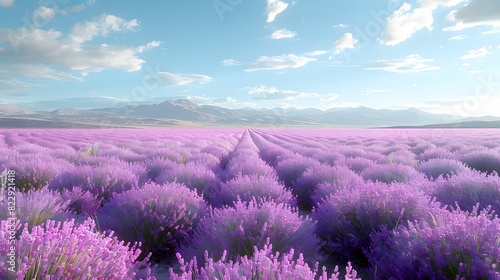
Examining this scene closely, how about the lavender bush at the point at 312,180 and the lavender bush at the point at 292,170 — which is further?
the lavender bush at the point at 292,170

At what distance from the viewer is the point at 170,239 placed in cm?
319

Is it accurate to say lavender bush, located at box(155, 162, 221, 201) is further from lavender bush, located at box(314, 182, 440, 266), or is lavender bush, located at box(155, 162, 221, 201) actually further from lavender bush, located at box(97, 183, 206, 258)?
lavender bush, located at box(314, 182, 440, 266)

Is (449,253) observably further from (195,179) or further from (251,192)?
(195,179)

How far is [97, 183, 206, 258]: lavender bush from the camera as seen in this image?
3080mm

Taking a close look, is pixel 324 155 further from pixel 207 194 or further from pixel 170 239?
pixel 170 239

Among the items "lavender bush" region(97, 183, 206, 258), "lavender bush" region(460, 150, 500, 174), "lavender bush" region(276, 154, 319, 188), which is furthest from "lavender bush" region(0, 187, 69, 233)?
"lavender bush" region(460, 150, 500, 174)

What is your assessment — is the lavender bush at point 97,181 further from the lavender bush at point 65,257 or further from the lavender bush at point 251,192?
the lavender bush at point 65,257

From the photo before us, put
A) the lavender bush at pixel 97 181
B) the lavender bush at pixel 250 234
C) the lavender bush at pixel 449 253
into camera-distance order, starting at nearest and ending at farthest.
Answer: the lavender bush at pixel 449 253, the lavender bush at pixel 250 234, the lavender bush at pixel 97 181

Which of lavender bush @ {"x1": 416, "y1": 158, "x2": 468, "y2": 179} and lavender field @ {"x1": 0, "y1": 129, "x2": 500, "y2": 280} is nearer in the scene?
lavender field @ {"x1": 0, "y1": 129, "x2": 500, "y2": 280}

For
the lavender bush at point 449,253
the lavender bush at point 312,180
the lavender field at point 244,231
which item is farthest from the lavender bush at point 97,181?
the lavender bush at point 449,253

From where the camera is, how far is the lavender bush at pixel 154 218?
3080 mm

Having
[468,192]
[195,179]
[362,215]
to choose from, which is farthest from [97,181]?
[468,192]

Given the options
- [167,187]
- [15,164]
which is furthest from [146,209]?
[15,164]

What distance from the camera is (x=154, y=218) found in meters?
3.19
